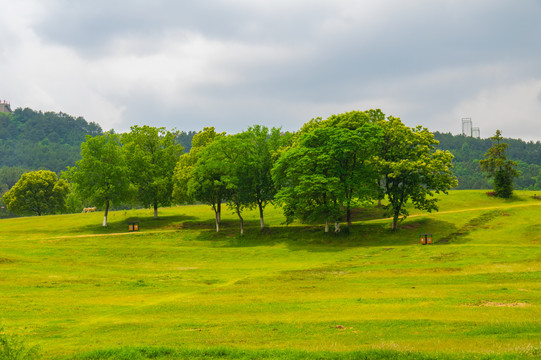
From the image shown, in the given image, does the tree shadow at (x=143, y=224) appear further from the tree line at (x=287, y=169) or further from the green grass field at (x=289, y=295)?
the green grass field at (x=289, y=295)

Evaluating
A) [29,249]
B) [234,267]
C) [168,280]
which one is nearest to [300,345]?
[168,280]

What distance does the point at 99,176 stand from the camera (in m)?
81.3

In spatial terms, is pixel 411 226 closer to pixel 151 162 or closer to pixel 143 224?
pixel 143 224

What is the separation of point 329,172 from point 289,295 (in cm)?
3836

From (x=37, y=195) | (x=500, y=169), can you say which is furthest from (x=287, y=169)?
(x=37, y=195)

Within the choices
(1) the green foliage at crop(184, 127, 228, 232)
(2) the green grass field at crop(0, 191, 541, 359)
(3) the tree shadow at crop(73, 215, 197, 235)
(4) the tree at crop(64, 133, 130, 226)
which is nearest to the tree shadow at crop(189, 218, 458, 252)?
(2) the green grass field at crop(0, 191, 541, 359)

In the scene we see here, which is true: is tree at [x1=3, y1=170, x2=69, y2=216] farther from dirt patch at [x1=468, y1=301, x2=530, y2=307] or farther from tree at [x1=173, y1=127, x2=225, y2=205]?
dirt patch at [x1=468, y1=301, x2=530, y2=307]

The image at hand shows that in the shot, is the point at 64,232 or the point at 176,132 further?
the point at 176,132

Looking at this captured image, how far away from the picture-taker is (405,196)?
6512 centimetres

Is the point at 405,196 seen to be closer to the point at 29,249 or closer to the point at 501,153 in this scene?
the point at 501,153

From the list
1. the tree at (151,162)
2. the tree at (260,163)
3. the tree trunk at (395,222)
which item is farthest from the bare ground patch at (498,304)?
the tree at (151,162)

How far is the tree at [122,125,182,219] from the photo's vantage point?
85.2 meters

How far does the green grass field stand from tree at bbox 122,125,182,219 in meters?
18.4

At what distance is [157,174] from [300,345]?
76.9 metres
